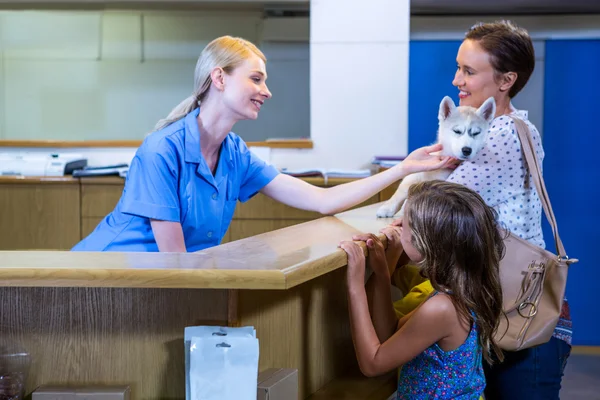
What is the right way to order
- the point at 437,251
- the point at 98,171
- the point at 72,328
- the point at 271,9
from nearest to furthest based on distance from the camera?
the point at 72,328, the point at 437,251, the point at 98,171, the point at 271,9

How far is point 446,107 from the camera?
2.52 m

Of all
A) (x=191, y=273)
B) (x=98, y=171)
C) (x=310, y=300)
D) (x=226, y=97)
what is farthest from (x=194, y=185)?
(x=98, y=171)

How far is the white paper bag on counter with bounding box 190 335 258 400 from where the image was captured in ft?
5.16

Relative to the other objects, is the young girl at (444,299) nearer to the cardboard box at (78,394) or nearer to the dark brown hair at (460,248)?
the dark brown hair at (460,248)

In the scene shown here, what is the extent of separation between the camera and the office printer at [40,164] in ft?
16.4

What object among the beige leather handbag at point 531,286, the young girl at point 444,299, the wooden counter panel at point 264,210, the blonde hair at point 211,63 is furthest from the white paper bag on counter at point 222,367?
the wooden counter panel at point 264,210

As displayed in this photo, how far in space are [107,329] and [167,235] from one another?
678mm

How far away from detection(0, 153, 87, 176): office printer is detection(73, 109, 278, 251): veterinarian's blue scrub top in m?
2.56

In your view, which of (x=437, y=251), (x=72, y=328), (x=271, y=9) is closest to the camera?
(x=72, y=328)

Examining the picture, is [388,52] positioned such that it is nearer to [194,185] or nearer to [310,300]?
[194,185]

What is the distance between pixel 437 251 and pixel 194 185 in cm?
93

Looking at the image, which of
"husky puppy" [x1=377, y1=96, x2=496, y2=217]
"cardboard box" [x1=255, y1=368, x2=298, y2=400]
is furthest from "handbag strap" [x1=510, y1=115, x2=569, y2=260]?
"cardboard box" [x1=255, y1=368, x2=298, y2=400]

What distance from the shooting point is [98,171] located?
4.90m

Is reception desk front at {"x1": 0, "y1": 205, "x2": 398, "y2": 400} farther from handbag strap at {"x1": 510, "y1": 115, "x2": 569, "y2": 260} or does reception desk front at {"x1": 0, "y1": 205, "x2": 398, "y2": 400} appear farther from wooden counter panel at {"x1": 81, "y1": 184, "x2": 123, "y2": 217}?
wooden counter panel at {"x1": 81, "y1": 184, "x2": 123, "y2": 217}
